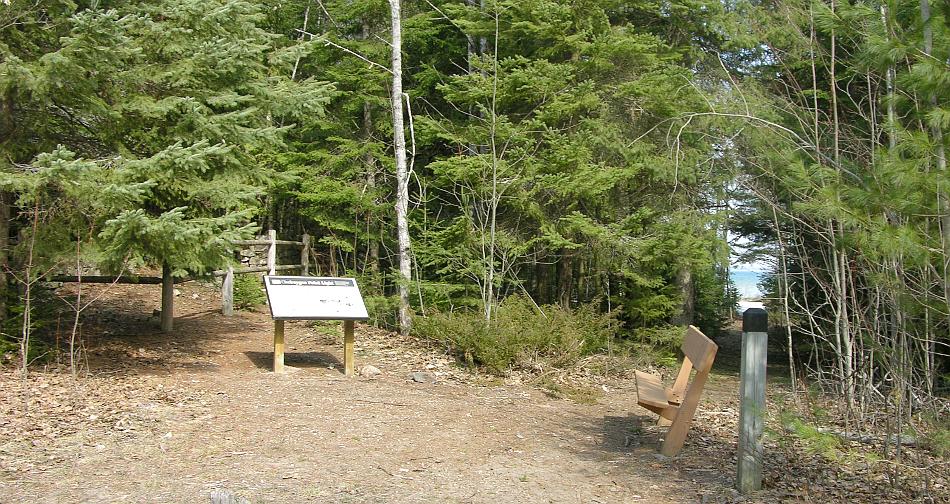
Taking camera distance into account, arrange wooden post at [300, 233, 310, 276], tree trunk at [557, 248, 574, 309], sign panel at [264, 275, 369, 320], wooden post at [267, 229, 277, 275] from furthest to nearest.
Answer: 1. wooden post at [300, 233, 310, 276]
2. wooden post at [267, 229, 277, 275]
3. tree trunk at [557, 248, 574, 309]
4. sign panel at [264, 275, 369, 320]

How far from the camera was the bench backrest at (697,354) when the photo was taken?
599cm

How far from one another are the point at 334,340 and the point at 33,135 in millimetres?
5152

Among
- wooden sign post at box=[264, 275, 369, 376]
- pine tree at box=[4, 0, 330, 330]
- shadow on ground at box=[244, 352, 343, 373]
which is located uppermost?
pine tree at box=[4, 0, 330, 330]

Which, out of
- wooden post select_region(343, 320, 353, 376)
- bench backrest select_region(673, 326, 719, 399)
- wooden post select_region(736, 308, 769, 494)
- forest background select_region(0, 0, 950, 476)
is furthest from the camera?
wooden post select_region(343, 320, 353, 376)

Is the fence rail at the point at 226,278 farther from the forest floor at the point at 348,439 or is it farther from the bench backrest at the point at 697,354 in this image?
the bench backrest at the point at 697,354

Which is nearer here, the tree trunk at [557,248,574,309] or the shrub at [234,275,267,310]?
the tree trunk at [557,248,574,309]

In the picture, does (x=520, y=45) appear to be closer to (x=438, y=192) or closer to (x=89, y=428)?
(x=438, y=192)

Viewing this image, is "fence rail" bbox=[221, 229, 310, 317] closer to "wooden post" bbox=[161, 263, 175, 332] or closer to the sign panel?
"wooden post" bbox=[161, 263, 175, 332]

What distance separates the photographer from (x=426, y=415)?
7766 mm

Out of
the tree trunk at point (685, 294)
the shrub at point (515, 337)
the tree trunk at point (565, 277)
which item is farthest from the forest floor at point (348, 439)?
the tree trunk at point (685, 294)

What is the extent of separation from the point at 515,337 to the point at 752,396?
201 inches

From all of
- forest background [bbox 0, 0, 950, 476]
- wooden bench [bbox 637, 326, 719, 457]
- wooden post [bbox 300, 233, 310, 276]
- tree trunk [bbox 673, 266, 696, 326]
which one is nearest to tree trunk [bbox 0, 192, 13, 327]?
forest background [bbox 0, 0, 950, 476]

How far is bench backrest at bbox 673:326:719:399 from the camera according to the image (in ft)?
19.7

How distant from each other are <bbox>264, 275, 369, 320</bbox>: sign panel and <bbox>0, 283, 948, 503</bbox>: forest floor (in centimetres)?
75
